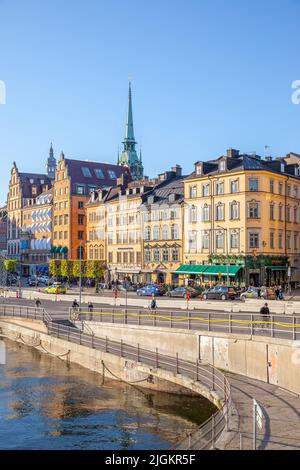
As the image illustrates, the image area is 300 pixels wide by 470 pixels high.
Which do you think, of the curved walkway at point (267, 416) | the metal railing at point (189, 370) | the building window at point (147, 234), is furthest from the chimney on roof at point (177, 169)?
the curved walkway at point (267, 416)

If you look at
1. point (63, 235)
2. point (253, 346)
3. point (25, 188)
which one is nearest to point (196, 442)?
point (253, 346)

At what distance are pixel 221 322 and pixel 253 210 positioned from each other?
35.9 m

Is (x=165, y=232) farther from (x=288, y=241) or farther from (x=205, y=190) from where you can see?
(x=288, y=241)

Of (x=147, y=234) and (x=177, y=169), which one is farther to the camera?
(x=177, y=169)

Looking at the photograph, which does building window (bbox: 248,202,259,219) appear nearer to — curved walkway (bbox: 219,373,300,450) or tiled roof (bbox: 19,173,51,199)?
curved walkway (bbox: 219,373,300,450)

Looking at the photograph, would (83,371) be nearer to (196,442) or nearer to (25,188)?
(196,442)

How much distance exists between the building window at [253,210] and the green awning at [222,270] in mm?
6394

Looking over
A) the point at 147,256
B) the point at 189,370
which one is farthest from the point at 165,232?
the point at 189,370

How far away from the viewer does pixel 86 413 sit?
79.4ft

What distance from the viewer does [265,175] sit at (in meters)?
67.5

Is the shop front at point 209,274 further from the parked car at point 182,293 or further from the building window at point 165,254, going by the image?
the parked car at point 182,293

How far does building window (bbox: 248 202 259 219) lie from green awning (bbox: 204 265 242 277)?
6.39 meters

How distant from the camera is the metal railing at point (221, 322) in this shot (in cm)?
2659

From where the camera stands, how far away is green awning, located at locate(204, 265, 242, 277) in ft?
219
